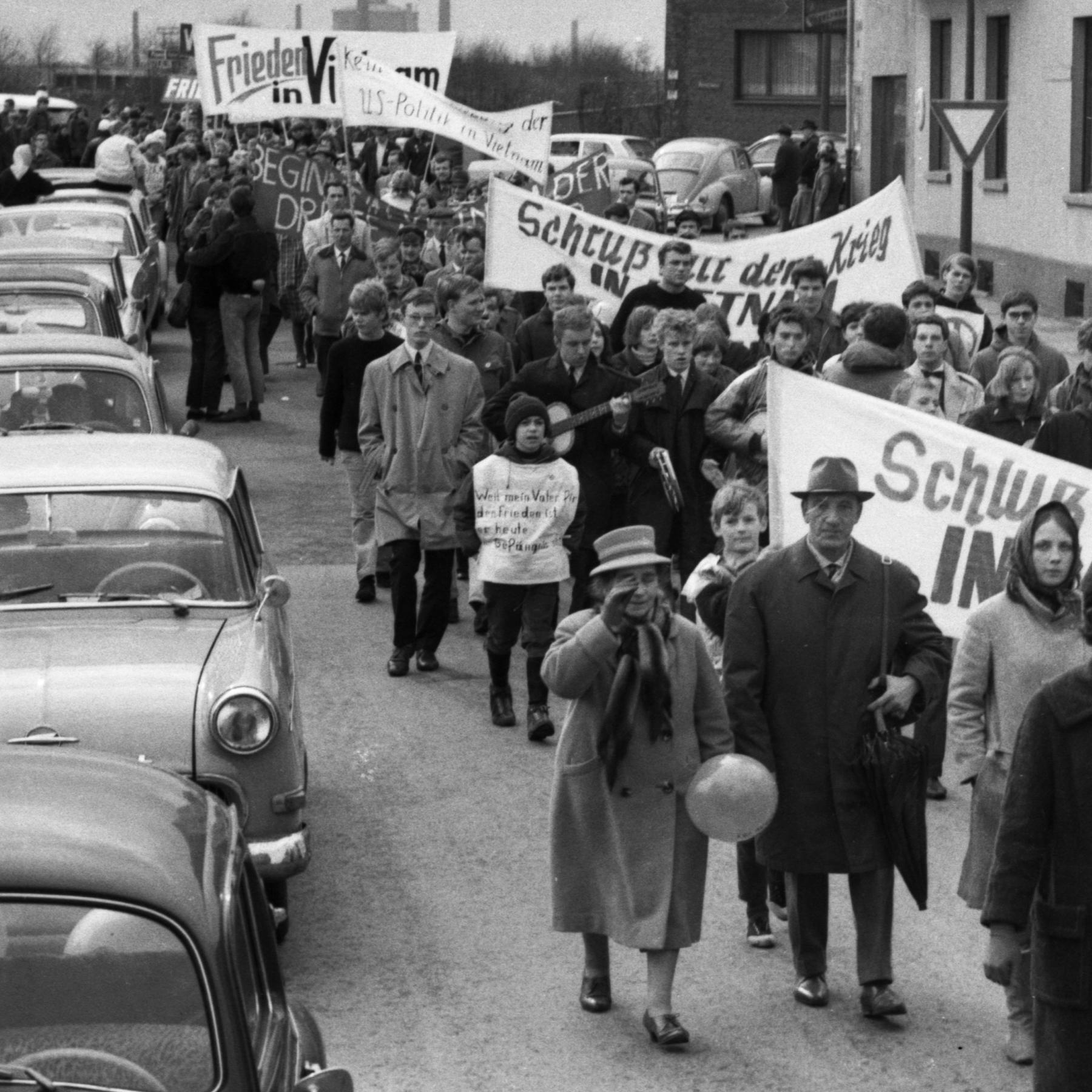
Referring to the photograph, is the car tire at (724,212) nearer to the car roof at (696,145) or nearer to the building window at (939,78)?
the car roof at (696,145)

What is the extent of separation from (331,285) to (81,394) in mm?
6167

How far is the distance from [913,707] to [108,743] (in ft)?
7.68

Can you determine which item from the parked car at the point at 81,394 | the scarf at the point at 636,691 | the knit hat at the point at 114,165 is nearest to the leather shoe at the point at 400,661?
the parked car at the point at 81,394

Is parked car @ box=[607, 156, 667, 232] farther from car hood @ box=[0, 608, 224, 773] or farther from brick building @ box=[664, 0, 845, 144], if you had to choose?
car hood @ box=[0, 608, 224, 773]

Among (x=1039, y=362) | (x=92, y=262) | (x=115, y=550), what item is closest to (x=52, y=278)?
(x=92, y=262)

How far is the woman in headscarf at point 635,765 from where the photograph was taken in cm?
636

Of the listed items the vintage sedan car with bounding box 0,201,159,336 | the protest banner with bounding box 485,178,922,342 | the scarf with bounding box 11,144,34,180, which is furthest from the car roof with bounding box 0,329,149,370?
the scarf with bounding box 11,144,34,180

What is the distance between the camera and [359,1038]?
6.57 meters

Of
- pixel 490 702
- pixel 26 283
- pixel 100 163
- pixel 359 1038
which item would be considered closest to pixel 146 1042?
pixel 359 1038

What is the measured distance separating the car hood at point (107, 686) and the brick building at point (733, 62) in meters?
53.2

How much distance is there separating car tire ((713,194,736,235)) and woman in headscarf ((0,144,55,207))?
16.7m

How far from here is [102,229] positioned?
2238cm

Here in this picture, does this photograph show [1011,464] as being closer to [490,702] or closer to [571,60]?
[490,702]

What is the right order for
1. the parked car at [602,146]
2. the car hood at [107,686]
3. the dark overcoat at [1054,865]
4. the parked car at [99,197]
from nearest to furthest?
1. the dark overcoat at [1054,865]
2. the car hood at [107,686]
3. the parked car at [99,197]
4. the parked car at [602,146]
